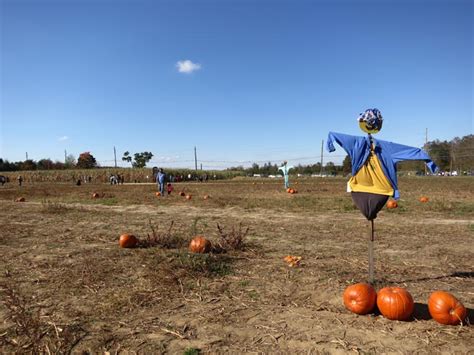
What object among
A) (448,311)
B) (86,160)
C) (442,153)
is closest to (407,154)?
(448,311)

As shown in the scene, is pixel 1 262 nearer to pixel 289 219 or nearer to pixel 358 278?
pixel 358 278

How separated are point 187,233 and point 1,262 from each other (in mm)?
3974

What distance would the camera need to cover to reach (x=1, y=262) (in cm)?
618

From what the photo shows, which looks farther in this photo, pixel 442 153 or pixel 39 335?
pixel 442 153

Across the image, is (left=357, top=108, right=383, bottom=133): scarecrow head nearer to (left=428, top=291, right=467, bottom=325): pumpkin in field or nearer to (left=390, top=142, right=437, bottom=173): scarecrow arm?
(left=390, top=142, right=437, bottom=173): scarecrow arm

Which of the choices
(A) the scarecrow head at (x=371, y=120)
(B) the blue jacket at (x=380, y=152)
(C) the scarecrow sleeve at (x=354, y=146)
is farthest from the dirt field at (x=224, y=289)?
(A) the scarecrow head at (x=371, y=120)

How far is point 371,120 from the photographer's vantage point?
15.5ft

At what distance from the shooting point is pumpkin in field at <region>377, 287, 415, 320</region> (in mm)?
3773

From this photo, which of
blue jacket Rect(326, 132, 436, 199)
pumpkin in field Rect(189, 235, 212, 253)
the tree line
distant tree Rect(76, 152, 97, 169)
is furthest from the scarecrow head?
distant tree Rect(76, 152, 97, 169)

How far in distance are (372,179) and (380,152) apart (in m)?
0.38

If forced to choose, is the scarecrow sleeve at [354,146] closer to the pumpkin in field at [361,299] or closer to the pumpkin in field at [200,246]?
the pumpkin in field at [361,299]

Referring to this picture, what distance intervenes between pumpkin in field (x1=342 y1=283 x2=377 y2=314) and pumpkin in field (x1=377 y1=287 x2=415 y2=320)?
0.14 m

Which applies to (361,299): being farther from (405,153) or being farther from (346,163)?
(346,163)

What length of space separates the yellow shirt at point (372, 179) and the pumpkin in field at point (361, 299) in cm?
130
